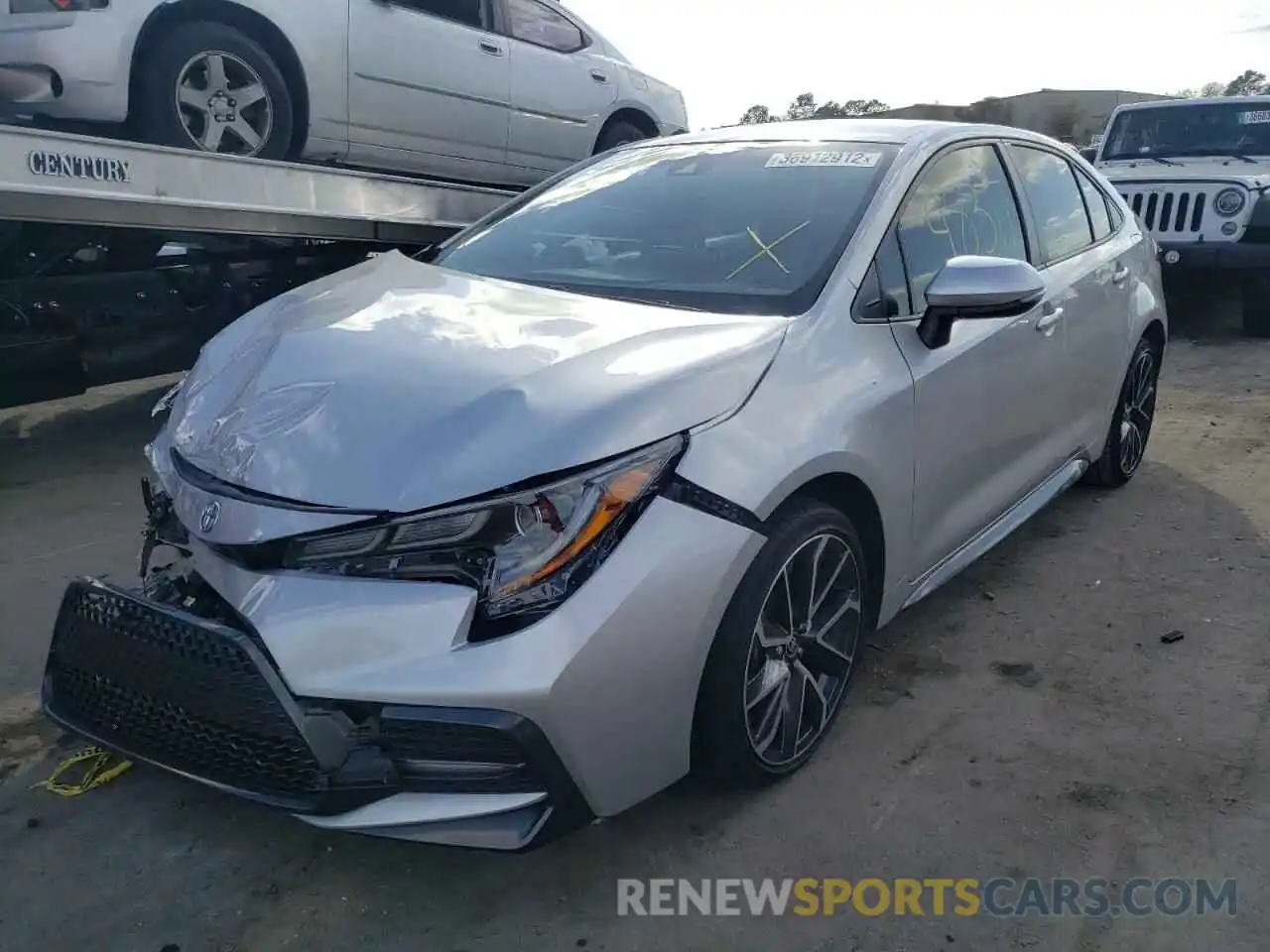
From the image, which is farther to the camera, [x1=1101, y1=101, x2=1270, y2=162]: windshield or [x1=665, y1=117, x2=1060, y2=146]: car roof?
[x1=1101, y1=101, x2=1270, y2=162]: windshield

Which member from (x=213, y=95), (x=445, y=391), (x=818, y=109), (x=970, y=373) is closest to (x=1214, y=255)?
(x=970, y=373)

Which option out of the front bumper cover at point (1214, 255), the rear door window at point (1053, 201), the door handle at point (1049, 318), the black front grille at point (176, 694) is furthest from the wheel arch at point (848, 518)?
the front bumper cover at point (1214, 255)

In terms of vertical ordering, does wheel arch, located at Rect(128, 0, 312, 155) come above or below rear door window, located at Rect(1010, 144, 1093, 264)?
above

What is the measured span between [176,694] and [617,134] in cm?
655

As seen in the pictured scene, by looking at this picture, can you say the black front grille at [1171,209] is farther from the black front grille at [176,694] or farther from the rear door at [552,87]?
the black front grille at [176,694]

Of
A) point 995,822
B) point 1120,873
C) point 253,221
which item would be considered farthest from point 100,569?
point 1120,873

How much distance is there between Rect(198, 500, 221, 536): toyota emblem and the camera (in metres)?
2.25

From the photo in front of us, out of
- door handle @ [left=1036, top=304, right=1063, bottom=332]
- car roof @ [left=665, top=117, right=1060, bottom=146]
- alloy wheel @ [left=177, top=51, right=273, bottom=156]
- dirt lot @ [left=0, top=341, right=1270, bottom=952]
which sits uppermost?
alloy wheel @ [left=177, top=51, right=273, bottom=156]

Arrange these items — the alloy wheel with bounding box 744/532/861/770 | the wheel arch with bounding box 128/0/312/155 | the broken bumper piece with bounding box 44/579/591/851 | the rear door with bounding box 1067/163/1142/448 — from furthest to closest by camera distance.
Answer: the wheel arch with bounding box 128/0/312/155, the rear door with bounding box 1067/163/1142/448, the alloy wheel with bounding box 744/532/861/770, the broken bumper piece with bounding box 44/579/591/851

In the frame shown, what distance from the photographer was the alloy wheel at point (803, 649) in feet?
8.20

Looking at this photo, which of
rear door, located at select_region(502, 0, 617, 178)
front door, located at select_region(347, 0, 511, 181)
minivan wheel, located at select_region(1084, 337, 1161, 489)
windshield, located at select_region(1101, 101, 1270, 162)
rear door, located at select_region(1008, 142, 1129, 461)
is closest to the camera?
rear door, located at select_region(1008, 142, 1129, 461)

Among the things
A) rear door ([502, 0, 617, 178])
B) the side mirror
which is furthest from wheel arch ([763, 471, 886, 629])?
rear door ([502, 0, 617, 178])

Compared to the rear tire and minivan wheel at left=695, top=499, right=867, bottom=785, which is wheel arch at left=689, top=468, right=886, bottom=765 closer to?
minivan wheel at left=695, top=499, right=867, bottom=785

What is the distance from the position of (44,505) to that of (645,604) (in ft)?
12.0
